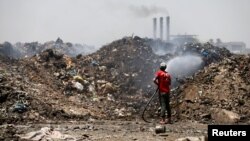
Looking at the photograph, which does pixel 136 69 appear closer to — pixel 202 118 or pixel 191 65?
pixel 191 65

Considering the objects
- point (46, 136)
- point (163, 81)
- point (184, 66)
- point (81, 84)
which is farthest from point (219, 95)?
point (184, 66)

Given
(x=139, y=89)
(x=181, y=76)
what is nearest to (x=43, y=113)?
(x=139, y=89)

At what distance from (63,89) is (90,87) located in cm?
123

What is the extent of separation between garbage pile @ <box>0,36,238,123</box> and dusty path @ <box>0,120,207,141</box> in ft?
5.10

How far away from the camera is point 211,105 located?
12016mm

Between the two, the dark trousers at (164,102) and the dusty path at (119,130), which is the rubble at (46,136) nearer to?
the dusty path at (119,130)

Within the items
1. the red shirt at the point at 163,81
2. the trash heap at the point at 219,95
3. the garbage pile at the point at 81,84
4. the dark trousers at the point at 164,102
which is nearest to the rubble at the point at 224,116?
the trash heap at the point at 219,95

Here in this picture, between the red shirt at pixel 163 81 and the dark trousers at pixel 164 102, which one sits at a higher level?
the red shirt at pixel 163 81

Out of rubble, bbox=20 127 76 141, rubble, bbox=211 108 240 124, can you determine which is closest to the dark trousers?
rubble, bbox=211 108 240 124

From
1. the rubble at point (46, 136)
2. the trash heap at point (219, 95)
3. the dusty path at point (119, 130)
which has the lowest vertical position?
the dusty path at point (119, 130)

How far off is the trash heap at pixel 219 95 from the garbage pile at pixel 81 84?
5.75ft

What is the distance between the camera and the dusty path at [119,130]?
A: 8.47m

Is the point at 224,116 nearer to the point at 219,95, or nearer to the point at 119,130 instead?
the point at 219,95

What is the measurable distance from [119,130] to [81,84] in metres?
6.52
